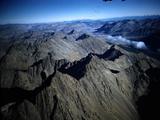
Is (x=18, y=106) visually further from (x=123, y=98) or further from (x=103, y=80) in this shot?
(x=123, y=98)

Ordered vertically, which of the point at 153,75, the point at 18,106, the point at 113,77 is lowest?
the point at 153,75

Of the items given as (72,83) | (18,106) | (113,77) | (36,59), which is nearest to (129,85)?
(113,77)

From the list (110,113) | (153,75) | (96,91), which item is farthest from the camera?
(153,75)

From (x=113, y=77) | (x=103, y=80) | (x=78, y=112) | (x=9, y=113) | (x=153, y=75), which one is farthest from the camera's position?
(x=153, y=75)

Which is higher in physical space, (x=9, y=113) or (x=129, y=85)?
(x=9, y=113)

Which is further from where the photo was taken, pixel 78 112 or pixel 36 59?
pixel 36 59

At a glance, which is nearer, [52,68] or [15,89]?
[15,89]

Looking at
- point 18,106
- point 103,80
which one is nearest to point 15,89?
point 18,106

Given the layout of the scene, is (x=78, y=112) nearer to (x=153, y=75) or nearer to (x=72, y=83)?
(x=72, y=83)

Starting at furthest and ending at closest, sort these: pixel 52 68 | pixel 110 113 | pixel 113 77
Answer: pixel 52 68
pixel 113 77
pixel 110 113
